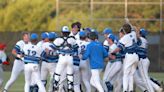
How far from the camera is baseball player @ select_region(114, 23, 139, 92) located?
1983 centimetres

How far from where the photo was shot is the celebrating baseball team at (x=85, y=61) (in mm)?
19969

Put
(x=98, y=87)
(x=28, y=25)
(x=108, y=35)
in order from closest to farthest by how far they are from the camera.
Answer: (x=98, y=87), (x=108, y=35), (x=28, y=25)

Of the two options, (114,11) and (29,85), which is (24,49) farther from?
(114,11)

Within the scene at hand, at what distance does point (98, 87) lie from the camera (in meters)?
19.8

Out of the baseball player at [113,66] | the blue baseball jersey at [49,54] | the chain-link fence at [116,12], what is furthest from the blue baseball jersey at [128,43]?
the chain-link fence at [116,12]

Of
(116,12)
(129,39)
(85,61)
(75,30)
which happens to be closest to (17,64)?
(75,30)

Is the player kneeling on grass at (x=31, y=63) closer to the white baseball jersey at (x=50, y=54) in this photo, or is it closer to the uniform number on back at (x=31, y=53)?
the uniform number on back at (x=31, y=53)

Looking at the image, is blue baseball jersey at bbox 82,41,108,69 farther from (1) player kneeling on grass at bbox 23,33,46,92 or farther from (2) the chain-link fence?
(2) the chain-link fence

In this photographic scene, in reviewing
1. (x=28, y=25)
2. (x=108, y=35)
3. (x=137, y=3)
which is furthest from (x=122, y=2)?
(x=108, y=35)

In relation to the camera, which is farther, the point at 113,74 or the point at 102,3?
the point at 102,3

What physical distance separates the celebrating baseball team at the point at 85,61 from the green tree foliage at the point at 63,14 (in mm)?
22711

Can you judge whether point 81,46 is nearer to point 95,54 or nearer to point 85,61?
point 85,61

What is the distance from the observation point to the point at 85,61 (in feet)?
68.9

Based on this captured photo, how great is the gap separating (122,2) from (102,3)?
150 cm
